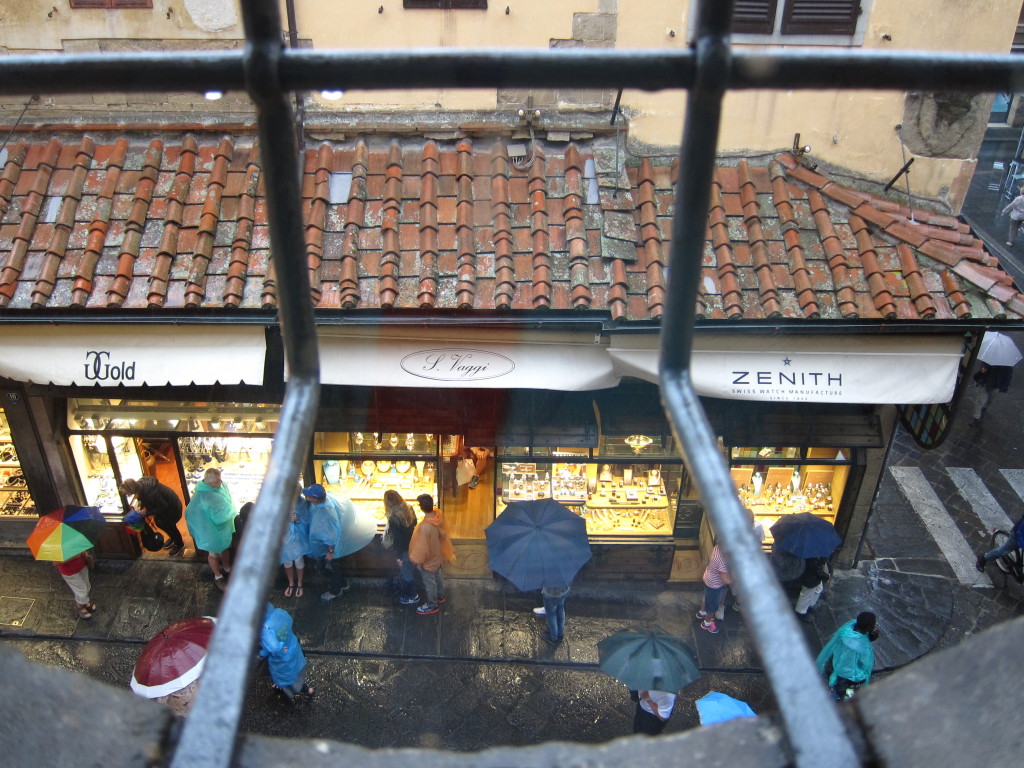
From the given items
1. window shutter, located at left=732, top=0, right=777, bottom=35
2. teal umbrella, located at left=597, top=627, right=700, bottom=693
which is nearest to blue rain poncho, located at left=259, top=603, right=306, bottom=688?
teal umbrella, located at left=597, top=627, right=700, bottom=693

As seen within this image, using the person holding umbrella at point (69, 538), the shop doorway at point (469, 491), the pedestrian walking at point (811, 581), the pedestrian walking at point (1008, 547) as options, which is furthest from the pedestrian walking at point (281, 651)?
the pedestrian walking at point (1008, 547)

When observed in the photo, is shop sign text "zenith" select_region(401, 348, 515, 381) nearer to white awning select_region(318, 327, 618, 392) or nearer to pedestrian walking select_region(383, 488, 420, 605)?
white awning select_region(318, 327, 618, 392)

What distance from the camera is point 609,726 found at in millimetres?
7188

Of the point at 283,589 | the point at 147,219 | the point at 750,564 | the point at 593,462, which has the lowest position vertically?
the point at 283,589

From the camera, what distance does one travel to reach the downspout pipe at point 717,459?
796mm

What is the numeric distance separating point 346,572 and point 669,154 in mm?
5712

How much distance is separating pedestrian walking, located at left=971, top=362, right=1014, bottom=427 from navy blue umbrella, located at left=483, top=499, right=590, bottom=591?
7.18 metres

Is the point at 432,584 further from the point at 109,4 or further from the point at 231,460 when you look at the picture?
the point at 109,4

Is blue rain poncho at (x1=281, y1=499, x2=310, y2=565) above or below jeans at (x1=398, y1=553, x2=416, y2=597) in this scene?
above

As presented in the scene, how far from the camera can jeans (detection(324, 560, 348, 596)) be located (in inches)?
341

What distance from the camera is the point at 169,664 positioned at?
5.81 metres

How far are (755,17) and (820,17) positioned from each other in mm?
577

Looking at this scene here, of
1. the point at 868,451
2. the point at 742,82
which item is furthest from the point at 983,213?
the point at 742,82

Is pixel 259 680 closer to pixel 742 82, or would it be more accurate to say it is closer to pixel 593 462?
pixel 593 462
